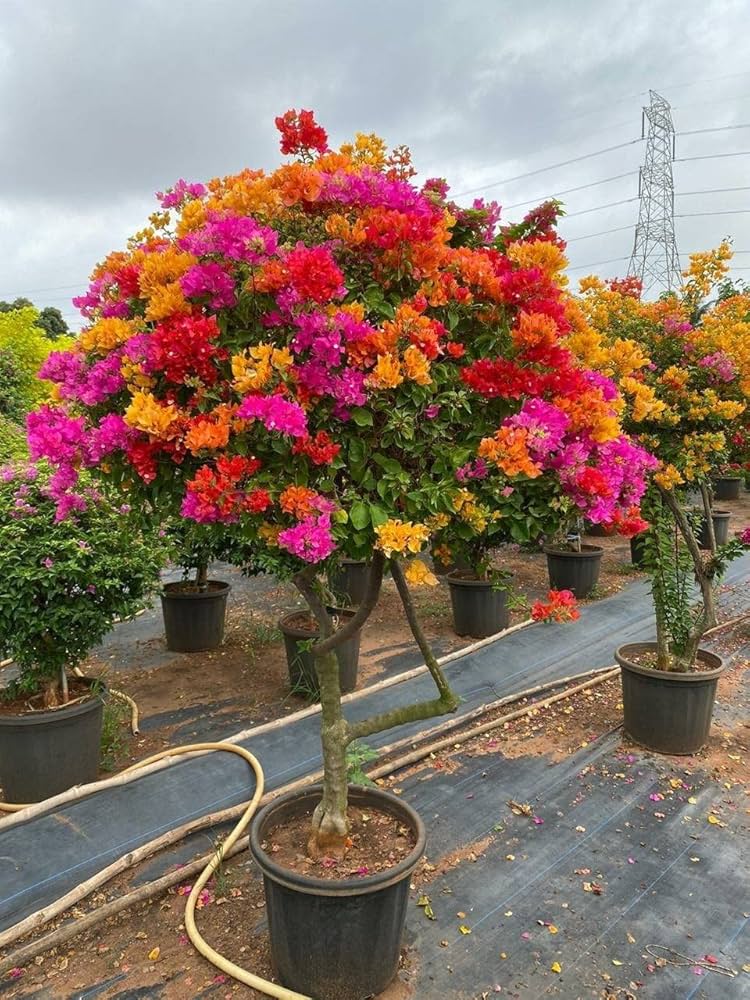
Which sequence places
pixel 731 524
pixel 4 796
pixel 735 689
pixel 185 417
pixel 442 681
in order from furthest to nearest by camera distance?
1. pixel 731 524
2. pixel 735 689
3. pixel 4 796
4. pixel 442 681
5. pixel 185 417

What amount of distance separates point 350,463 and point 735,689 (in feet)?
12.9

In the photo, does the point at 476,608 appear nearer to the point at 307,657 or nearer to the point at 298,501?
the point at 307,657

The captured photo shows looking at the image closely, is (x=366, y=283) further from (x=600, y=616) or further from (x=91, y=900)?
(x=600, y=616)

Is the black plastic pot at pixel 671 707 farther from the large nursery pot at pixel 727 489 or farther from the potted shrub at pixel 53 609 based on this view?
the large nursery pot at pixel 727 489

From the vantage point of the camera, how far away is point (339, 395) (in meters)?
1.60

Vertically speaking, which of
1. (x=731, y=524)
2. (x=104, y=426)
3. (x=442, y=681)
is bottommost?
(x=731, y=524)

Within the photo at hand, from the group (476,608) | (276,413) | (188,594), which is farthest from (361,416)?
(476,608)

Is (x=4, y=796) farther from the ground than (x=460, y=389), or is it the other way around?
(x=460, y=389)

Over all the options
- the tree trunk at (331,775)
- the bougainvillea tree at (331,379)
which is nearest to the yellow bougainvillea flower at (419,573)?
the bougainvillea tree at (331,379)

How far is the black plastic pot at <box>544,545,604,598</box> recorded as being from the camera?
22.4 ft

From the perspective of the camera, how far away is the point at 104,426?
1688 millimetres

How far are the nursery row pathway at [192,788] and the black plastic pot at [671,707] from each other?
0.92 meters

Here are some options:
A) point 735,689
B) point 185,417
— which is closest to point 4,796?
point 185,417

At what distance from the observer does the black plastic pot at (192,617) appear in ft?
16.4
